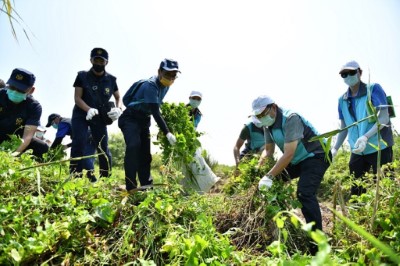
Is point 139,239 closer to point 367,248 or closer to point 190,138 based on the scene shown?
point 367,248

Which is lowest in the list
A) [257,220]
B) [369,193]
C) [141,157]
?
[257,220]

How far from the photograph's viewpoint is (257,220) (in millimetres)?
2631

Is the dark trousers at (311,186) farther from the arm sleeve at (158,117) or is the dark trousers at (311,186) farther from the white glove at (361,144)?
the arm sleeve at (158,117)

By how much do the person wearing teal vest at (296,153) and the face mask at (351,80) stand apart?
90 cm

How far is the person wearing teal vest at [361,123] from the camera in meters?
3.12

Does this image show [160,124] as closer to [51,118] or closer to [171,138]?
[171,138]

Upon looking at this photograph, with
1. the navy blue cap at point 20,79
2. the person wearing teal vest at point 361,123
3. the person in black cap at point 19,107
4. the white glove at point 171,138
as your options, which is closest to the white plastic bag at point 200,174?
the white glove at point 171,138

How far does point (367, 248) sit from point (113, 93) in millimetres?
3223

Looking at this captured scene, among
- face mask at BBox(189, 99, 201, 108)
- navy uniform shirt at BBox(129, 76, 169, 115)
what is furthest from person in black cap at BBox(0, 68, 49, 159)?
face mask at BBox(189, 99, 201, 108)

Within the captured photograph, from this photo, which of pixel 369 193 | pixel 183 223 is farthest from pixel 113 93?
pixel 369 193

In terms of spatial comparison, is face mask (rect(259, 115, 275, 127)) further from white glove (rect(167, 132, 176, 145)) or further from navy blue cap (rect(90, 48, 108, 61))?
navy blue cap (rect(90, 48, 108, 61))

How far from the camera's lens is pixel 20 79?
11.3ft

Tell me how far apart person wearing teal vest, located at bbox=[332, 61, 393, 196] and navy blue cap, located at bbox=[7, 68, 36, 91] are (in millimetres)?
2998

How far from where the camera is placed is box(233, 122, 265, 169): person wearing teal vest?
14.5 ft
